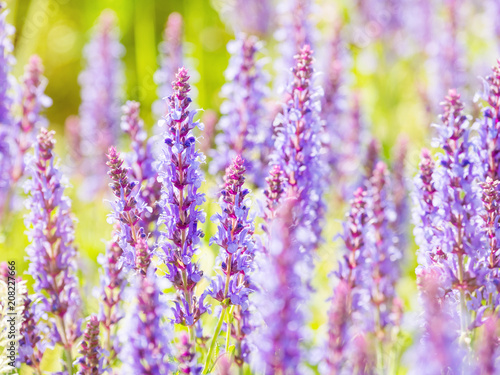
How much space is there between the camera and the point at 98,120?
5848 mm

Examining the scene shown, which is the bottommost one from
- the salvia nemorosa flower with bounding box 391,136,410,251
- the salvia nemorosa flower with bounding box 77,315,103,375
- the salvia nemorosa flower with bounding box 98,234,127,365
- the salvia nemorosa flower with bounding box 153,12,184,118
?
the salvia nemorosa flower with bounding box 77,315,103,375

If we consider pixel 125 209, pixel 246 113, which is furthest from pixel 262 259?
pixel 246 113

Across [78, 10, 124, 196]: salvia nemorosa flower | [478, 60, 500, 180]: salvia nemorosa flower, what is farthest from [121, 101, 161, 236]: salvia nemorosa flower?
Result: [78, 10, 124, 196]: salvia nemorosa flower

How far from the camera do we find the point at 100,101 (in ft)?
19.7

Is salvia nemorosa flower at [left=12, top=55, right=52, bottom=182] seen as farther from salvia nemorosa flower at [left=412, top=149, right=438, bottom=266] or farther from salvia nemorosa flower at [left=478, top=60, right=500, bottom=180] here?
salvia nemorosa flower at [left=478, top=60, right=500, bottom=180]

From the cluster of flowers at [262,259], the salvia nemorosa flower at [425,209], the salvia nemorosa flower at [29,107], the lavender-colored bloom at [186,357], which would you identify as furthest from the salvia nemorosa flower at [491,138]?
the salvia nemorosa flower at [29,107]

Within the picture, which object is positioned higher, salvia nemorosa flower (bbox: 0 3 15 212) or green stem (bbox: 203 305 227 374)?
salvia nemorosa flower (bbox: 0 3 15 212)

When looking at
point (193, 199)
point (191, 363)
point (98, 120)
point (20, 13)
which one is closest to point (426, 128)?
point (98, 120)

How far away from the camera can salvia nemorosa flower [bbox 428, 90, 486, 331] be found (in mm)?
2664

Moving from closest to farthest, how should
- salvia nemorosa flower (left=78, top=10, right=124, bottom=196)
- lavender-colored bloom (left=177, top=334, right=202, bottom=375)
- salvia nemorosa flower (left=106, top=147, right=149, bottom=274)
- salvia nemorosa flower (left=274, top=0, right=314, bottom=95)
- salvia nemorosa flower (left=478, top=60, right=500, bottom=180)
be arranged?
lavender-colored bloom (left=177, top=334, right=202, bottom=375)
salvia nemorosa flower (left=106, top=147, right=149, bottom=274)
salvia nemorosa flower (left=478, top=60, right=500, bottom=180)
salvia nemorosa flower (left=274, top=0, right=314, bottom=95)
salvia nemorosa flower (left=78, top=10, right=124, bottom=196)

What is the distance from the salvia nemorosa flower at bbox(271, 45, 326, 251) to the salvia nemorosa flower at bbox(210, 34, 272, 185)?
2.36ft

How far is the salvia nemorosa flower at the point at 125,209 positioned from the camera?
2381mm

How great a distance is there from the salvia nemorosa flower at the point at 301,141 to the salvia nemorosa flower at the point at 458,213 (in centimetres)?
62

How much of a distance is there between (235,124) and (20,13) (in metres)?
6.18
